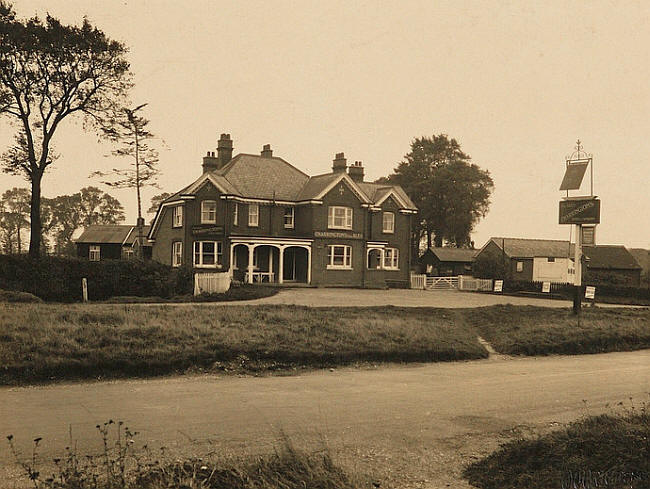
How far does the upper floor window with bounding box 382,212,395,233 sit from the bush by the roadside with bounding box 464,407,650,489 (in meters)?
43.4

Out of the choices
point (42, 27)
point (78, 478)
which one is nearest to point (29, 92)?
point (42, 27)

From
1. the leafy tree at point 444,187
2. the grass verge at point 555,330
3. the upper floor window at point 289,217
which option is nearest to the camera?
the grass verge at point 555,330

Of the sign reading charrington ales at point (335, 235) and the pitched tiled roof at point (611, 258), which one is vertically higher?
the sign reading charrington ales at point (335, 235)

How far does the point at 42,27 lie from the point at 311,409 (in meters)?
31.8

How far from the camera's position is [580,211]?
94.3 ft

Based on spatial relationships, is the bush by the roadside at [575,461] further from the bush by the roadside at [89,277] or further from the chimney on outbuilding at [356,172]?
the chimney on outbuilding at [356,172]

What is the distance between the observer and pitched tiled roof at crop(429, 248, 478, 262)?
243ft

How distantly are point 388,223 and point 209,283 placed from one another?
2131 centimetres

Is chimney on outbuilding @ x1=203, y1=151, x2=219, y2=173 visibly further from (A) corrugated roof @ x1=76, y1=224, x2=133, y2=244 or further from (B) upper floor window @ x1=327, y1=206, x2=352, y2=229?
(A) corrugated roof @ x1=76, y1=224, x2=133, y2=244

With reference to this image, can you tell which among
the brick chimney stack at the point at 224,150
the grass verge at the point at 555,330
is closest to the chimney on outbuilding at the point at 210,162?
the brick chimney stack at the point at 224,150

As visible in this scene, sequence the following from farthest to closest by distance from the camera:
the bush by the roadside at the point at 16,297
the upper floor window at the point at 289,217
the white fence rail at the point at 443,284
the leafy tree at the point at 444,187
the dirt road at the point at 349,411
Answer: the leafy tree at the point at 444,187 → the white fence rail at the point at 443,284 → the upper floor window at the point at 289,217 → the bush by the roadside at the point at 16,297 → the dirt road at the point at 349,411

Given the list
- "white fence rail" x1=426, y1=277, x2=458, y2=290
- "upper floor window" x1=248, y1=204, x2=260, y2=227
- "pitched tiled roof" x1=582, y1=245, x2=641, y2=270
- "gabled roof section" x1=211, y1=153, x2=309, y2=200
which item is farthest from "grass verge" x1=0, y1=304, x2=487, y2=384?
"pitched tiled roof" x1=582, y1=245, x2=641, y2=270

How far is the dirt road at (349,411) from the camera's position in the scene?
8875mm

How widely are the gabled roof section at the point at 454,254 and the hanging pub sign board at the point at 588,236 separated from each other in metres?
44.0
